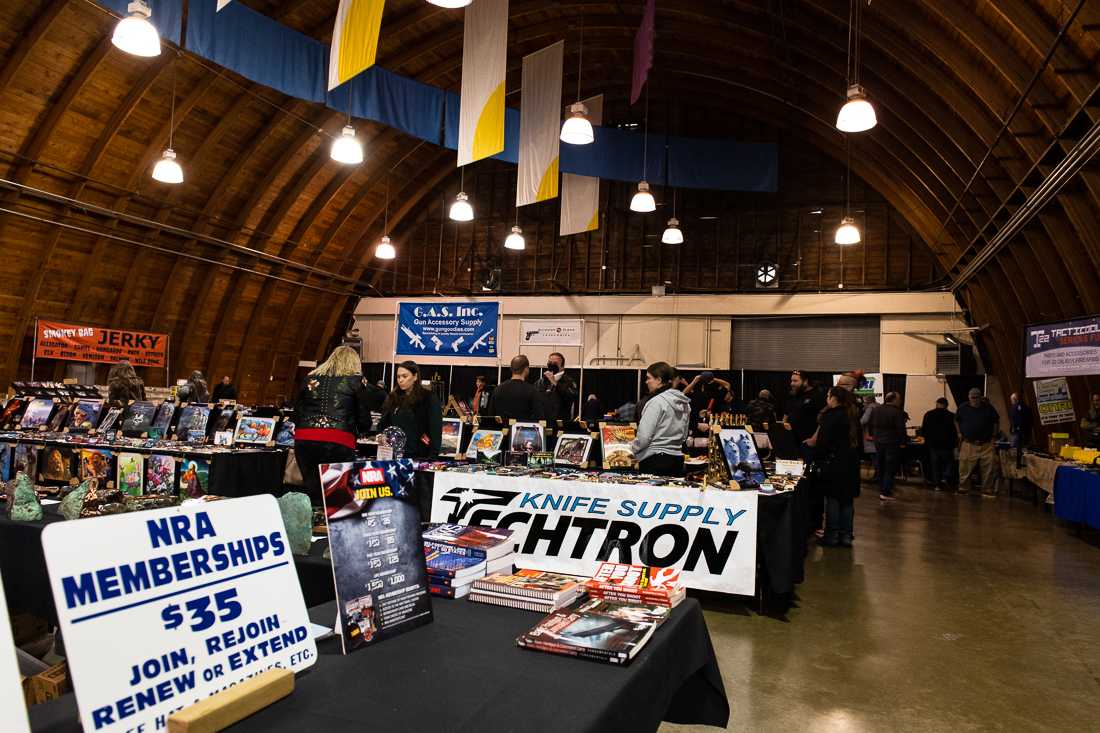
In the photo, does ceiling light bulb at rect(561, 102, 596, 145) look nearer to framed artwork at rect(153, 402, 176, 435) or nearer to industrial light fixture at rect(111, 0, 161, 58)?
industrial light fixture at rect(111, 0, 161, 58)

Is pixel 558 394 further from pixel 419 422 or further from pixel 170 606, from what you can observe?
pixel 170 606

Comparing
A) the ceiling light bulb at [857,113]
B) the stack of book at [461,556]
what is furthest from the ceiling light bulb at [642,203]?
the stack of book at [461,556]

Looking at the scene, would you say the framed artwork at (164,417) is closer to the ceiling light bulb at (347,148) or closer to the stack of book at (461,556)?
the ceiling light bulb at (347,148)

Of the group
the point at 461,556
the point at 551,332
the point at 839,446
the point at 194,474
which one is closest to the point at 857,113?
the point at 839,446

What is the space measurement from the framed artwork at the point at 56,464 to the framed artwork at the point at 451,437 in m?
3.27

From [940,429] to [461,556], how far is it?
11978 millimetres

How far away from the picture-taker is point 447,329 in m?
11.8

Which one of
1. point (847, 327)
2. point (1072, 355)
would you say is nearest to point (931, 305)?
point (847, 327)

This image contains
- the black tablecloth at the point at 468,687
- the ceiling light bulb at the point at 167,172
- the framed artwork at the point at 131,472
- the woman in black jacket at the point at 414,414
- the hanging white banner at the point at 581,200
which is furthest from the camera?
the hanging white banner at the point at 581,200

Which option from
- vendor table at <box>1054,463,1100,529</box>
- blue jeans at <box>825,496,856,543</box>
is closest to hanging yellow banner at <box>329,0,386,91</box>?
blue jeans at <box>825,496,856,543</box>

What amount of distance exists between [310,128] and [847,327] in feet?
41.0

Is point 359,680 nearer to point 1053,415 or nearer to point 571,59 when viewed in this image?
point 1053,415

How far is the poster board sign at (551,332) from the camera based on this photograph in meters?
16.9

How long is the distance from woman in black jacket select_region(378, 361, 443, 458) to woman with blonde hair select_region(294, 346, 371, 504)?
1.92 feet
